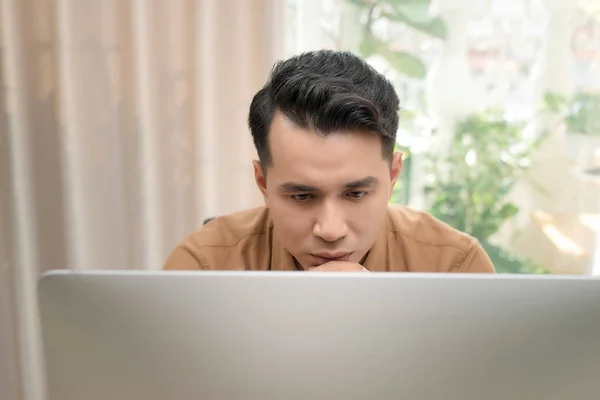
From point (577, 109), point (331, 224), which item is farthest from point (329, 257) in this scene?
point (577, 109)

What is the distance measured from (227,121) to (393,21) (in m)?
0.75

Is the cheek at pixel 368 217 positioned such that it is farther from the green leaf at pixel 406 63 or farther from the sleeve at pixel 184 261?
the green leaf at pixel 406 63

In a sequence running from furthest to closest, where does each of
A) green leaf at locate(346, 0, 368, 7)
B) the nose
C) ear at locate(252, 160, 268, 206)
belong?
green leaf at locate(346, 0, 368, 7) → ear at locate(252, 160, 268, 206) → the nose

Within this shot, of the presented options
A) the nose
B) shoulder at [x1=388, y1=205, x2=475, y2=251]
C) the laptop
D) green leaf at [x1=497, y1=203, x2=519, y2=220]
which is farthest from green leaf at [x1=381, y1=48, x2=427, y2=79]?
the laptop

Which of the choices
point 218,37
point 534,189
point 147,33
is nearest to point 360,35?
point 218,37

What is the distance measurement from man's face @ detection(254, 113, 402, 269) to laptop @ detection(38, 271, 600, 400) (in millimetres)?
556

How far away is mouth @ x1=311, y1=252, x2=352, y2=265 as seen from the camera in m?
1.08

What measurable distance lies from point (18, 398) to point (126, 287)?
2.13 metres

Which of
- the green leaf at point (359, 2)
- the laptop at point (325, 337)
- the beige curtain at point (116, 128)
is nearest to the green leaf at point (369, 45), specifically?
the green leaf at point (359, 2)

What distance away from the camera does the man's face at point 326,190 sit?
3.47ft

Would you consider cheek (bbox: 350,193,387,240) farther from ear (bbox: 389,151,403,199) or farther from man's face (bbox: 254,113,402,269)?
ear (bbox: 389,151,403,199)

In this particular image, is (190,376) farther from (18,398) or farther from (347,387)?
(18,398)

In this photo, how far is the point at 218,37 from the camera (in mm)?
2018

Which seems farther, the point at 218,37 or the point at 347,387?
the point at 218,37
